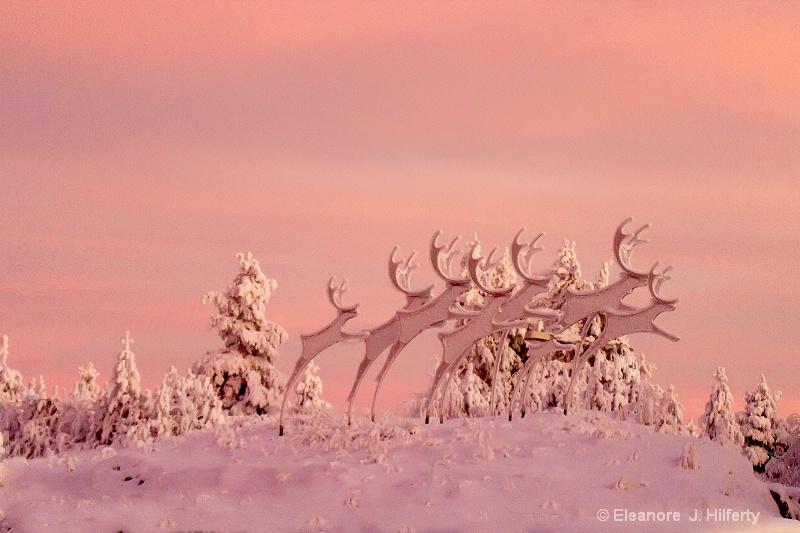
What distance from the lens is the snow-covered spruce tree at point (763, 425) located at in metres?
38.1

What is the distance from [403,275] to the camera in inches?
940

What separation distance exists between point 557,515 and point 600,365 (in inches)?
906

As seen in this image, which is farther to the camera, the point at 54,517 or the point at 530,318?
the point at 530,318

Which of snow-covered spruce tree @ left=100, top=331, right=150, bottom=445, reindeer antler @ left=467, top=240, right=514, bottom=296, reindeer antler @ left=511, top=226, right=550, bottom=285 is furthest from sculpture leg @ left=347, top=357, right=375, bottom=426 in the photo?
snow-covered spruce tree @ left=100, top=331, right=150, bottom=445

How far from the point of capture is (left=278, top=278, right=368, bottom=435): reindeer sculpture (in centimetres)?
2339

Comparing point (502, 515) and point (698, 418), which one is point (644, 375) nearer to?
point (698, 418)

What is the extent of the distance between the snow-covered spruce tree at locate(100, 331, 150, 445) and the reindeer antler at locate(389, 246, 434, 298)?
11.4 meters

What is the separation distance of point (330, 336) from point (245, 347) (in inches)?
532

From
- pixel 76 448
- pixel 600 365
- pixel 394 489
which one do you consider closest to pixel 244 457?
pixel 394 489

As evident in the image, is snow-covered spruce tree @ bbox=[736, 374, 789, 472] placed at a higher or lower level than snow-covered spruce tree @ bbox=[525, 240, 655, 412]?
lower

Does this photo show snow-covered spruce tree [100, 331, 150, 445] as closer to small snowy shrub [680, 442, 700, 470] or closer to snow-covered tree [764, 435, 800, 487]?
small snowy shrub [680, 442, 700, 470]

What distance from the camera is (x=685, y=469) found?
773 inches

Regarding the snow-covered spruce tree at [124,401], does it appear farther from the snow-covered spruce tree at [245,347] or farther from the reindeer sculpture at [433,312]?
the reindeer sculpture at [433,312]

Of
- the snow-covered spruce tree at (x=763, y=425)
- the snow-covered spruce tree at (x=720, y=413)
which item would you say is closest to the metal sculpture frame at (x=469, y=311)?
the snow-covered spruce tree at (x=720, y=413)
